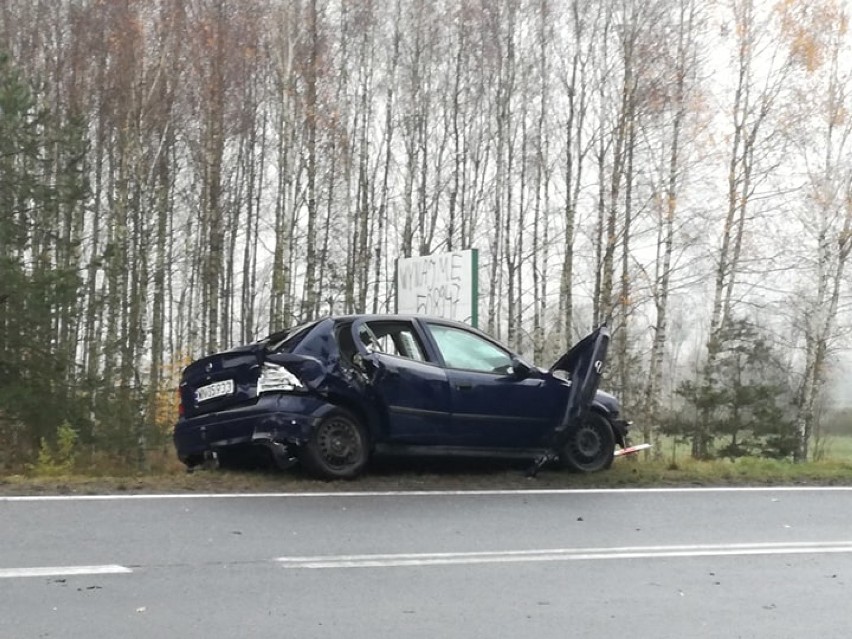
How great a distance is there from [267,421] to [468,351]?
2281 millimetres

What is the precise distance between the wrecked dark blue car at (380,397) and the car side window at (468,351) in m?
0.01

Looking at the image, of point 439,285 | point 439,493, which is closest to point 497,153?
point 439,285

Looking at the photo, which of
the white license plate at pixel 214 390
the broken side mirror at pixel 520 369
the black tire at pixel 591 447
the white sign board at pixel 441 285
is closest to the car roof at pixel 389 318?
the broken side mirror at pixel 520 369

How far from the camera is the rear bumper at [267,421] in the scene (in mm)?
9695

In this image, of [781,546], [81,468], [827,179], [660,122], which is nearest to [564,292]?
Result: [660,122]

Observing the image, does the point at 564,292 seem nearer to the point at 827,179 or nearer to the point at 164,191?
the point at 827,179

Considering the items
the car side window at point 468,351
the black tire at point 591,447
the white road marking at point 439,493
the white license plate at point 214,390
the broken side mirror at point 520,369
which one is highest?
the car side window at point 468,351

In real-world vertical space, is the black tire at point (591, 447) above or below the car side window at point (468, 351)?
below

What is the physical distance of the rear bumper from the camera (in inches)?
382

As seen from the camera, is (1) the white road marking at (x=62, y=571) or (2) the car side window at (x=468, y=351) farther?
(2) the car side window at (x=468, y=351)

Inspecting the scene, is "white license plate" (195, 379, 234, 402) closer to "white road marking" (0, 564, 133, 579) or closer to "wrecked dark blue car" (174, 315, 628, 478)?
"wrecked dark blue car" (174, 315, 628, 478)

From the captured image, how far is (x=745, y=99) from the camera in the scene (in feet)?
99.0

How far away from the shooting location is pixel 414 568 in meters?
6.62

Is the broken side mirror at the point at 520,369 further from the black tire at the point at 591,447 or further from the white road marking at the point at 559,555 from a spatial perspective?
the white road marking at the point at 559,555
